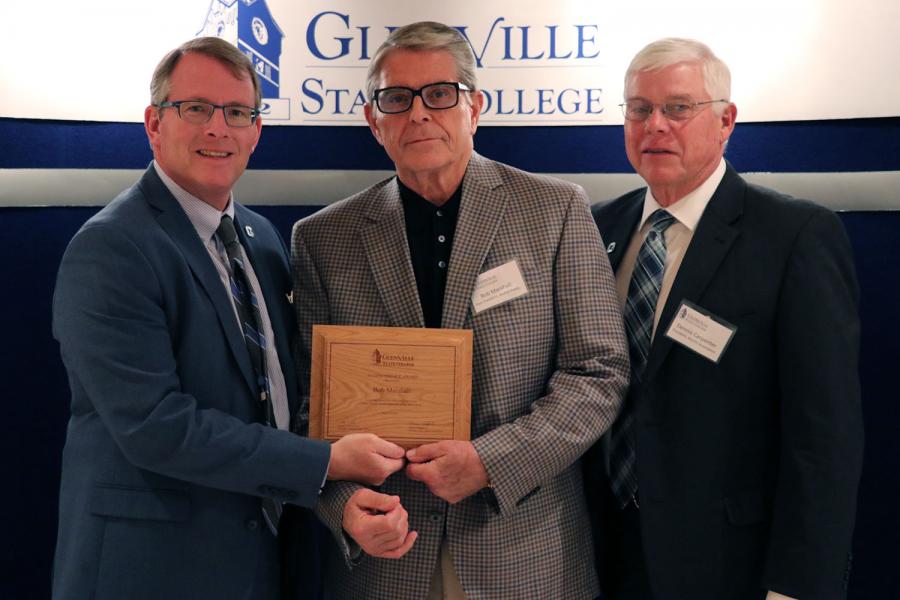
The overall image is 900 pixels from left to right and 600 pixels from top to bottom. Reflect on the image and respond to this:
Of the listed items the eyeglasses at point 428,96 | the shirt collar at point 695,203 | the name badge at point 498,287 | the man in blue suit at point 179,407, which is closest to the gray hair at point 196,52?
the man in blue suit at point 179,407

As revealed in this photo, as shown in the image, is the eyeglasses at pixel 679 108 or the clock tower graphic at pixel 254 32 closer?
the eyeglasses at pixel 679 108

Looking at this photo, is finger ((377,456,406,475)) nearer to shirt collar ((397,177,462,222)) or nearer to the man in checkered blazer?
the man in checkered blazer

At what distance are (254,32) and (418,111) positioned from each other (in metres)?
1.47

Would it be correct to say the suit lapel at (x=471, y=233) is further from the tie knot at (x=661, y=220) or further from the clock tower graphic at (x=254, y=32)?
the clock tower graphic at (x=254, y=32)

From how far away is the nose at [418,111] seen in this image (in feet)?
6.91

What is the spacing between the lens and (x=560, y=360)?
2123mm

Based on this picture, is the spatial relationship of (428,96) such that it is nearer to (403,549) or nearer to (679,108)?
(679,108)

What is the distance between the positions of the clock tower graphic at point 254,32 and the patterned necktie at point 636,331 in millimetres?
1660

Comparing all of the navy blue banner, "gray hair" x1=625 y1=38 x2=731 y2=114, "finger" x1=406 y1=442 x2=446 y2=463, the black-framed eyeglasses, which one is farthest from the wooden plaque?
the navy blue banner

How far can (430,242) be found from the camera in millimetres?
2227

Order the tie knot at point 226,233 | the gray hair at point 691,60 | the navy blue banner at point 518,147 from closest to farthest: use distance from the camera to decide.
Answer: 1. the tie knot at point 226,233
2. the gray hair at point 691,60
3. the navy blue banner at point 518,147

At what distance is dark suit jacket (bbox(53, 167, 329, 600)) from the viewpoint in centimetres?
189

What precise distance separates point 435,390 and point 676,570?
0.81 meters

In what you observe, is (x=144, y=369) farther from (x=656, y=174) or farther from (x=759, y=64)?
(x=759, y=64)
